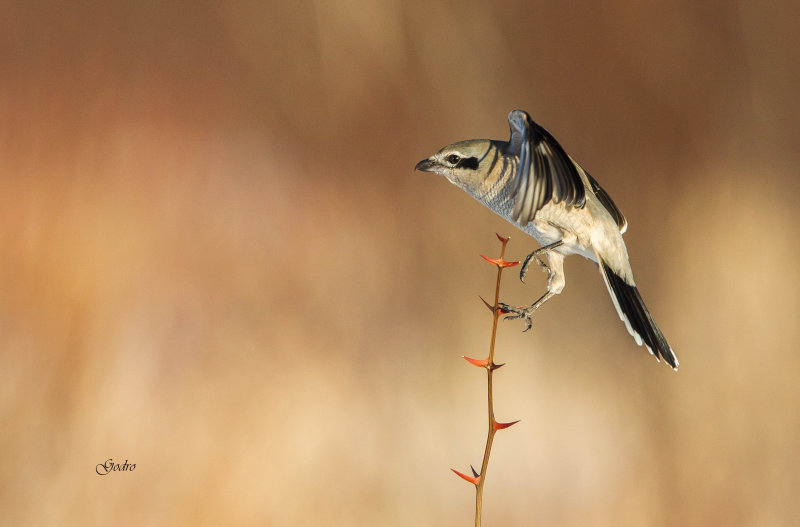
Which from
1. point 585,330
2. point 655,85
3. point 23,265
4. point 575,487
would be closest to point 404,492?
point 575,487

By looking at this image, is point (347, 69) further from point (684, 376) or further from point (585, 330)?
point (684, 376)

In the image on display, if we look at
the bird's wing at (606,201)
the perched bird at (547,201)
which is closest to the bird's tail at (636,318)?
the perched bird at (547,201)

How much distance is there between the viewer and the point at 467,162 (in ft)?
2.11

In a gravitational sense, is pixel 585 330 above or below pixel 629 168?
below

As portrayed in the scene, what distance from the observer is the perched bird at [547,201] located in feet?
1.94

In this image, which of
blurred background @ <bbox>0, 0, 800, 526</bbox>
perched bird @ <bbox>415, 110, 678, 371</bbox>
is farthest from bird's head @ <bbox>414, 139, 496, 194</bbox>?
blurred background @ <bbox>0, 0, 800, 526</bbox>

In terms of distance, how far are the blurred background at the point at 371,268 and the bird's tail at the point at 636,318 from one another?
491 mm

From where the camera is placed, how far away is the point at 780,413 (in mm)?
1252

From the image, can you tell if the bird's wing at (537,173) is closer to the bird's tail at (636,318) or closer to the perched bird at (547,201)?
the perched bird at (547,201)

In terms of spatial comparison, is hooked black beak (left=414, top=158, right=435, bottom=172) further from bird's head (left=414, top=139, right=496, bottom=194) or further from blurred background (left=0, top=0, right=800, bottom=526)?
blurred background (left=0, top=0, right=800, bottom=526)

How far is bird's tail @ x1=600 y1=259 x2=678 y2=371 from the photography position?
2.08 feet

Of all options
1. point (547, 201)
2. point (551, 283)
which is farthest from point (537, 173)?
point (551, 283)

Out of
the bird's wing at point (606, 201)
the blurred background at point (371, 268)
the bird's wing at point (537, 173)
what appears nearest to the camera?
the bird's wing at point (537, 173)

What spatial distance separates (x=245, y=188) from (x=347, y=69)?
0.92 ft
